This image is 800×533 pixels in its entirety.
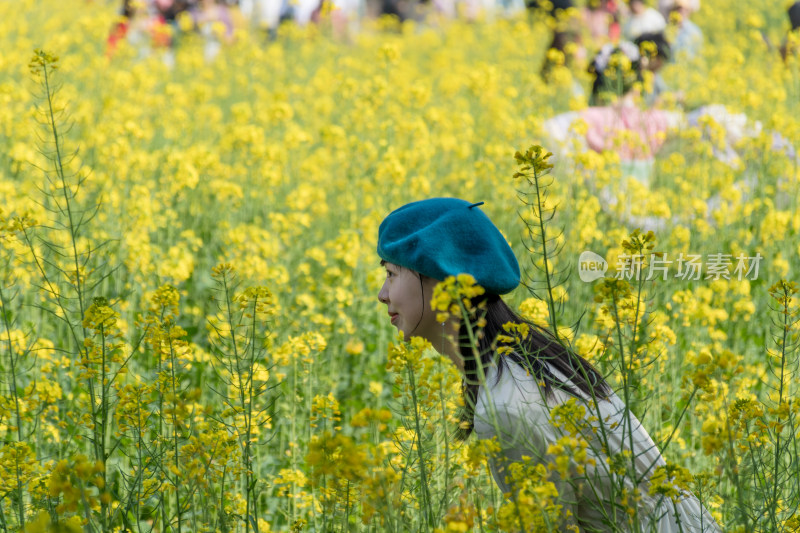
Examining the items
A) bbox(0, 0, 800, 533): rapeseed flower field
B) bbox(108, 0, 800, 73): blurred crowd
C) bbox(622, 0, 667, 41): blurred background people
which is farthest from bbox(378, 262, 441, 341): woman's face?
bbox(622, 0, 667, 41): blurred background people

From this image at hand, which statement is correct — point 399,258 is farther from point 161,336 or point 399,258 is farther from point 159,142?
point 159,142

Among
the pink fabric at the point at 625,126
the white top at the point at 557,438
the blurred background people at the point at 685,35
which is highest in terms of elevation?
the blurred background people at the point at 685,35

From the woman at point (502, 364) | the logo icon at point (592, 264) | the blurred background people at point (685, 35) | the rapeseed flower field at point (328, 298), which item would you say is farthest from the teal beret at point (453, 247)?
the blurred background people at point (685, 35)

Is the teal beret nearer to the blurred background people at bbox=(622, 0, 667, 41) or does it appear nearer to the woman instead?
the woman

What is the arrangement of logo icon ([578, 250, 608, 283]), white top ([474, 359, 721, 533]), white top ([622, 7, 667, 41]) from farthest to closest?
1. white top ([622, 7, 667, 41])
2. logo icon ([578, 250, 608, 283])
3. white top ([474, 359, 721, 533])

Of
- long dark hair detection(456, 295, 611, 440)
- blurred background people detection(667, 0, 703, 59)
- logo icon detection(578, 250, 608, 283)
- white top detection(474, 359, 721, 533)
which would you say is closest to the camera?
white top detection(474, 359, 721, 533)

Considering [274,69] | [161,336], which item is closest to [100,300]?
[161,336]

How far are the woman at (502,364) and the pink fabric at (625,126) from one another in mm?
3390

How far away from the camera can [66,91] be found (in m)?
6.38

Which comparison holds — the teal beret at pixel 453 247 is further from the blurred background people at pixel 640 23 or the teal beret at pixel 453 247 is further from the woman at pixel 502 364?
the blurred background people at pixel 640 23

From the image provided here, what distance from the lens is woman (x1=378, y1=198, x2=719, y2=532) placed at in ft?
5.67

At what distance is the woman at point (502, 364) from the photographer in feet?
5.67

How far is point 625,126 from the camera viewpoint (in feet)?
17.9

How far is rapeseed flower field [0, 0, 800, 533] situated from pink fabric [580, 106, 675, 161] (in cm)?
16
